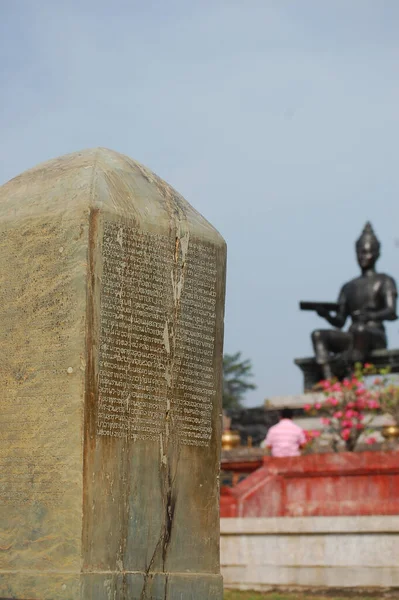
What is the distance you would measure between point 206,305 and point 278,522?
191 inches

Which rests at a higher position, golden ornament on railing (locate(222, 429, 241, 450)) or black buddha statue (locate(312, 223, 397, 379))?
black buddha statue (locate(312, 223, 397, 379))

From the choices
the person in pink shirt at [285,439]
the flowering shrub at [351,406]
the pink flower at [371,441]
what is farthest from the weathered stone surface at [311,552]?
the pink flower at [371,441]

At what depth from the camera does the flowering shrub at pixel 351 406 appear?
658 inches

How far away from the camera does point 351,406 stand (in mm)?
17609

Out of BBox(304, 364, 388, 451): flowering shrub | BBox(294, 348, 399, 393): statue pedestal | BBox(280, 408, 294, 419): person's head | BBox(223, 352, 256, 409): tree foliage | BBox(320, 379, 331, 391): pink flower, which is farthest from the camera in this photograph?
BBox(223, 352, 256, 409): tree foliage

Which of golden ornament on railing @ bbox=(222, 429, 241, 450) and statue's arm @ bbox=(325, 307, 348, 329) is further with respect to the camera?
statue's arm @ bbox=(325, 307, 348, 329)

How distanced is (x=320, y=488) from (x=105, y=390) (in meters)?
5.91

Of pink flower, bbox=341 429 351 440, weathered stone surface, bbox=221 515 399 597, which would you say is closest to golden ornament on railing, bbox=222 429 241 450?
pink flower, bbox=341 429 351 440

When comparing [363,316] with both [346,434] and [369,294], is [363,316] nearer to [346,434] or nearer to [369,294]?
[369,294]

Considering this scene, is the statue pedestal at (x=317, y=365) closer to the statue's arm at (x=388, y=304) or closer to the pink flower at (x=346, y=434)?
the statue's arm at (x=388, y=304)

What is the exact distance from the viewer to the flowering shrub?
16.7 metres

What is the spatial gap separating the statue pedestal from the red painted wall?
6756 mm

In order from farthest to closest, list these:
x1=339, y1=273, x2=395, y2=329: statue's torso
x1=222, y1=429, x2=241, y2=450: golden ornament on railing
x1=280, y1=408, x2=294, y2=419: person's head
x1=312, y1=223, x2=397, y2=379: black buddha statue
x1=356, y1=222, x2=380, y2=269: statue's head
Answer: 1. x1=356, y1=222, x2=380, y2=269: statue's head
2. x1=339, y1=273, x2=395, y2=329: statue's torso
3. x1=312, y1=223, x2=397, y2=379: black buddha statue
4. x1=280, y1=408, x2=294, y2=419: person's head
5. x1=222, y1=429, x2=241, y2=450: golden ornament on railing

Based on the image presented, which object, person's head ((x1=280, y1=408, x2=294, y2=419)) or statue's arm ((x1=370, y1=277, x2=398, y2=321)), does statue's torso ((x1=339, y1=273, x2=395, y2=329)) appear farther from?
person's head ((x1=280, y1=408, x2=294, y2=419))
